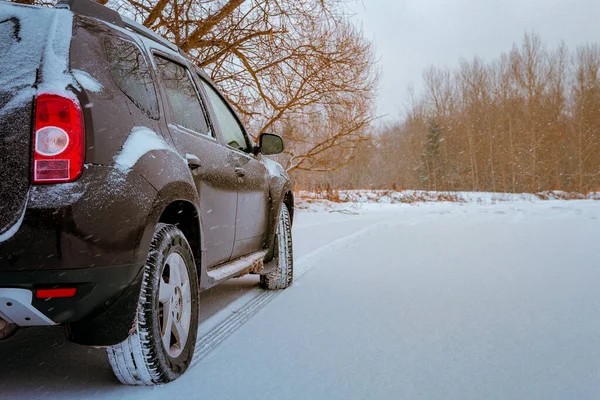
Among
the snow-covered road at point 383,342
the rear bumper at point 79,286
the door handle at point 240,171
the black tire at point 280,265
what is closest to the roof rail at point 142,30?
the door handle at point 240,171

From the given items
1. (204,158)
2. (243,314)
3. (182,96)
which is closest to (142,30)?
(182,96)

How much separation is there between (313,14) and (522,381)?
876cm

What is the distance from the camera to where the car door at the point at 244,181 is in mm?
3314

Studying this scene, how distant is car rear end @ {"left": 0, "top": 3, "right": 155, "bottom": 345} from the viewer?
5.22ft

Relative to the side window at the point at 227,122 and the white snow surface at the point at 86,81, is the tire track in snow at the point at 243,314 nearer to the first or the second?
the side window at the point at 227,122

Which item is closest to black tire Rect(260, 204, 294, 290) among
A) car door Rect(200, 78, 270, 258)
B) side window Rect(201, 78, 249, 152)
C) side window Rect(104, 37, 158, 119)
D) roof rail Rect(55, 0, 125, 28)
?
car door Rect(200, 78, 270, 258)

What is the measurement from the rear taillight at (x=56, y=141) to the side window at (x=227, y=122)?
1.68 metres

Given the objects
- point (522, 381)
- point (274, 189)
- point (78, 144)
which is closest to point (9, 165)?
point (78, 144)

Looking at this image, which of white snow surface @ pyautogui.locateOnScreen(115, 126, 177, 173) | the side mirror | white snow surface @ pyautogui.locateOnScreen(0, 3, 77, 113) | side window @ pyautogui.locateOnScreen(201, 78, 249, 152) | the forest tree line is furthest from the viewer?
the forest tree line

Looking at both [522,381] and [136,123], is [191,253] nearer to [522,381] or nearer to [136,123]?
[136,123]

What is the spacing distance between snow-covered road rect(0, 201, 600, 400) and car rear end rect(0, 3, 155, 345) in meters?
0.50

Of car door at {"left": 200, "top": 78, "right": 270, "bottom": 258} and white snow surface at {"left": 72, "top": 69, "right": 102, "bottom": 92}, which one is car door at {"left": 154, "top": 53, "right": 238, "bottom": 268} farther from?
white snow surface at {"left": 72, "top": 69, "right": 102, "bottom": 92}

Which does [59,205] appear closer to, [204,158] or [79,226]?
[79,226]

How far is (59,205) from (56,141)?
0.24 meters
